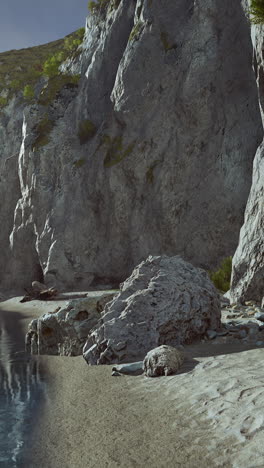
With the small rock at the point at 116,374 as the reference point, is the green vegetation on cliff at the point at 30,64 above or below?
above

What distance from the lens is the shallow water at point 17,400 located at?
4.54 m

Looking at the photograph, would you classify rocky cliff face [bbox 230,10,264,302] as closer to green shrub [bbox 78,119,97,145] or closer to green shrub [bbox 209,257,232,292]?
green shrub [bbox 209,257,232,292]

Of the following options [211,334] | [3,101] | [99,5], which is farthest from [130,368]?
[3,101]

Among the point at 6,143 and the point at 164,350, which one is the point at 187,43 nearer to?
the point at 164,350

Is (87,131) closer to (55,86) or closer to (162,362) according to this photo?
(55,86)

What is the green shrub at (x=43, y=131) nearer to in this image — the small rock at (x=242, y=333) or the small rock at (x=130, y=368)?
the small rock at (x=242, y=333)

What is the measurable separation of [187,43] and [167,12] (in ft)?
13.9

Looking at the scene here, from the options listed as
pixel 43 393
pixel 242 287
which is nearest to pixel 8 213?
pixel 242 287

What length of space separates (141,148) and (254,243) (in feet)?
56.4

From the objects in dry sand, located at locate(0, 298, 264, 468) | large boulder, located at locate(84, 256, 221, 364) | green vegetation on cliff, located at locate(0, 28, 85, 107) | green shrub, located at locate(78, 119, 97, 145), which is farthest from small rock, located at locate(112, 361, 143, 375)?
green vegetation on cliff, located at locate(0, 28, 85, 107)

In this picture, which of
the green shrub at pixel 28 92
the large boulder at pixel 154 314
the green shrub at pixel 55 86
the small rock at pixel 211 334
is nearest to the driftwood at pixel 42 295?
the large boulder at pixel 154 314

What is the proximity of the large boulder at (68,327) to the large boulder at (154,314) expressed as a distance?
1.18 metres

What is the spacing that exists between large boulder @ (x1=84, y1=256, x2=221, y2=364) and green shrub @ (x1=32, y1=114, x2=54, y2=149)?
93.3 ft

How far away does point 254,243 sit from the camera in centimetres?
1202
